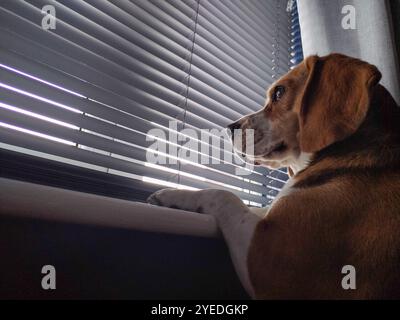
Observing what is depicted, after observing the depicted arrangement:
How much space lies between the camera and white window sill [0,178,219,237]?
16.9 inches

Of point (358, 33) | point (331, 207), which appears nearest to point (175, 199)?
point (331, 207)

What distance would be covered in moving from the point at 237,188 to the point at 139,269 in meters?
0.87

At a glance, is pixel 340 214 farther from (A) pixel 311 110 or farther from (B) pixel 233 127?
(B) pixel 233 127

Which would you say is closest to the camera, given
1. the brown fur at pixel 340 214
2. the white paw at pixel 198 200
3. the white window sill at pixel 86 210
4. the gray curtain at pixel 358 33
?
the white window sill at pixel 86 210

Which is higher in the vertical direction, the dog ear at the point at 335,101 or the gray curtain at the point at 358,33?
the gray curtain at the point at 358,33

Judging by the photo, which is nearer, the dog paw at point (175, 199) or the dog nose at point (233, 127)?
the dog paw at point (175, 199)

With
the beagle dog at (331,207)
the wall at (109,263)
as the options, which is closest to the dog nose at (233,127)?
the beagle dog at (331,207)

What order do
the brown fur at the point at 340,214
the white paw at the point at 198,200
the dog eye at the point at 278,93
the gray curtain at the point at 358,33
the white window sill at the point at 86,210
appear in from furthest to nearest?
1. the gray curtain at the point at 358,33
2. the dog eye at the point at 278,93
3. the white paw at the point at 198,200
4. the brown fur at the point at 340,214
5. the white window sill at the point at 86,210

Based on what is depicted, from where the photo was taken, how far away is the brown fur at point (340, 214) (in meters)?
0.61

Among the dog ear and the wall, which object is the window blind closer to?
the wall

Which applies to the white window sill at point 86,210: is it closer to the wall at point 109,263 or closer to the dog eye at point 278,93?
the wall at point 109,263

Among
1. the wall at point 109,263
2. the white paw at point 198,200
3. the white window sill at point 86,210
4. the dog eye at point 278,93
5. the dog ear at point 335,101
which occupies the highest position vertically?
the dog eye at point 278,93

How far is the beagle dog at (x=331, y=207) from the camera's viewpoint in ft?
1.99

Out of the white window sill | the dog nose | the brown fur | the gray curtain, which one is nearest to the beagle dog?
the brown fur
